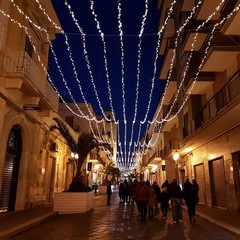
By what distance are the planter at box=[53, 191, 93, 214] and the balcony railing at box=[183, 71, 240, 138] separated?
7.24 metres

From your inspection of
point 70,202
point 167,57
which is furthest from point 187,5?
point 70,202

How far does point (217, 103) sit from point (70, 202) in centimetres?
841

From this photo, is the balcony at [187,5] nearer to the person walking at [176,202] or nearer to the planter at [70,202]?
the person walking at [176,202]

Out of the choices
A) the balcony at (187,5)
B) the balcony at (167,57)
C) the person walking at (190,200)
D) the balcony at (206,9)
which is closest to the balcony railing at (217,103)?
the person walking at (190,200)

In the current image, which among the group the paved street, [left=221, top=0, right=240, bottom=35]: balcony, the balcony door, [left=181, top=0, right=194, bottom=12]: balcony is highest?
[left=181, top=0, right=194, bottom=12]: balcony

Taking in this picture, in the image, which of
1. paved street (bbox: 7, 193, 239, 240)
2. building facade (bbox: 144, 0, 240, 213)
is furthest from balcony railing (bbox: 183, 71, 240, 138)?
paved street (bbox: 7, 193, 239, 240)

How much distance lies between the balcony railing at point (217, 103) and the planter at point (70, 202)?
23.8 ft

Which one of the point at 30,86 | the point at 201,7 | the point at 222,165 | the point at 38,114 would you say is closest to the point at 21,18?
the point at 30,86

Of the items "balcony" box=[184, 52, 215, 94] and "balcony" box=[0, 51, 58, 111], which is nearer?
"balcony" box=[0, 51, 58, 111]

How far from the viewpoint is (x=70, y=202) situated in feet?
45.7

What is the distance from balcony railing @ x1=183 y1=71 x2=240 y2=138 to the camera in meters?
12.4

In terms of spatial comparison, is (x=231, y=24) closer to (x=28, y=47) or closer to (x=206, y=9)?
(x=206, y=9)

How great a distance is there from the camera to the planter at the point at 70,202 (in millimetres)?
13602

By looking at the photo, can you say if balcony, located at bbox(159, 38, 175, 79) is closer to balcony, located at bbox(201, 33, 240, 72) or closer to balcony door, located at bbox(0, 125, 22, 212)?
balcony, located at bbox(201, 33, 240, 72)
